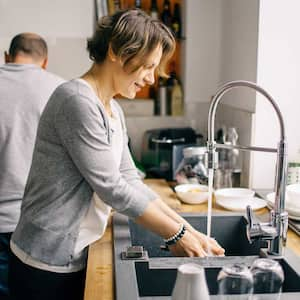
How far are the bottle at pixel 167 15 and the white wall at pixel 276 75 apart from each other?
0.97m

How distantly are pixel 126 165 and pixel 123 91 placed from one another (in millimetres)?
323

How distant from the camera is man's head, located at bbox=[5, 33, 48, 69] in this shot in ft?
7.69

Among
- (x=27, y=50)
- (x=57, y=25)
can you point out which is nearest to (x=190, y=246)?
(x=27, y=50)

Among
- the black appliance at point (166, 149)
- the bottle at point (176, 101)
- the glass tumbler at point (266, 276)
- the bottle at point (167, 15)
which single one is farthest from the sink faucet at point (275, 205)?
the bottle at point (167, 15)

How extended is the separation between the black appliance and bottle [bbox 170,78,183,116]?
7.9 inches

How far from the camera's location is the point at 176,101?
2943 millimetres

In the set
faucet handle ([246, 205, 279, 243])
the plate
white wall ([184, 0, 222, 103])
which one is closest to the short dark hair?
white wall ([184, 0, 222, 103])

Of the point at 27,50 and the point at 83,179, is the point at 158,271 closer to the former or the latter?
the point at 83,179

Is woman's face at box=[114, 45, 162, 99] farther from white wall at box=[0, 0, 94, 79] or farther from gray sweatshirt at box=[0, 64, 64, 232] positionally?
white wall at box=[0, 0, 94, 79]

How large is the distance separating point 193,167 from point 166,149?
0.39m

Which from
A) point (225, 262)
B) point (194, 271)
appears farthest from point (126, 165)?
point (194, 271)

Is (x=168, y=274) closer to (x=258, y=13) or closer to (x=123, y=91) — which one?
(x=123, y=91)

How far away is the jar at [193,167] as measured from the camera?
222 cm

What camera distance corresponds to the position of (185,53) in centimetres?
285
